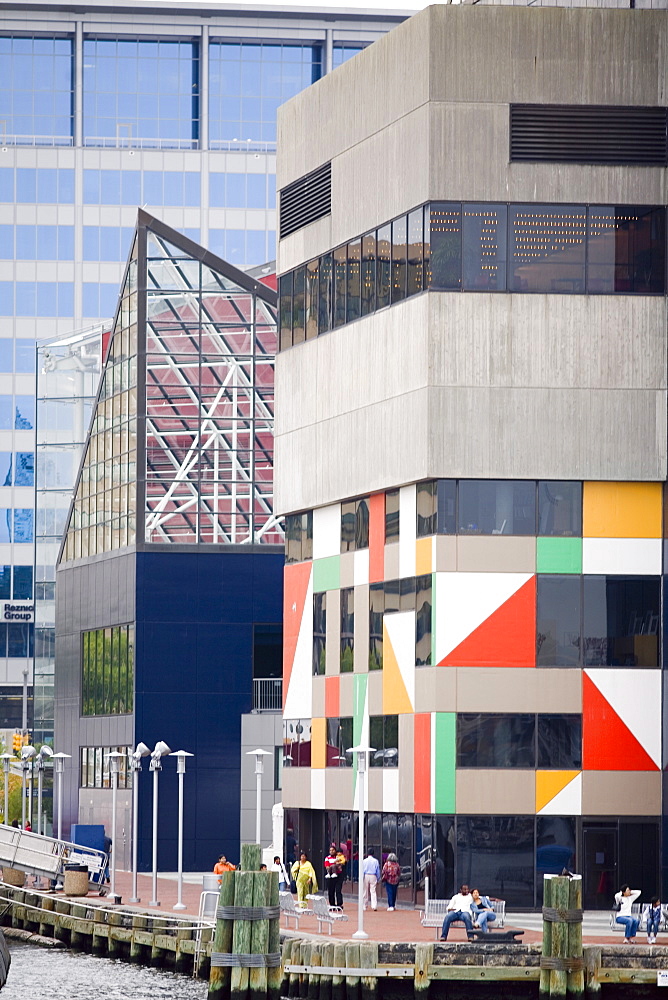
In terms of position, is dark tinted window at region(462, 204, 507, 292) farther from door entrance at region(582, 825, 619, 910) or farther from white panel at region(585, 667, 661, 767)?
door entrance at region(582, 825, 619, 910)

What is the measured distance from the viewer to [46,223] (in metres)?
141

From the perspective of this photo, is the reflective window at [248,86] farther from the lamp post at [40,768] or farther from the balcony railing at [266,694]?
the balcony railing at [266,694]

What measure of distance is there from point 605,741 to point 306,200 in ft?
62.5

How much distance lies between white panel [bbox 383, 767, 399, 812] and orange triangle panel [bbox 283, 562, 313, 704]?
7.81m

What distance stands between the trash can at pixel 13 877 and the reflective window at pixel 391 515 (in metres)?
17.3

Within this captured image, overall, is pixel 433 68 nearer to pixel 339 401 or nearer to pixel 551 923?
pixel 339 401

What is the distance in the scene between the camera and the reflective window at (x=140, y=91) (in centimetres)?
14238

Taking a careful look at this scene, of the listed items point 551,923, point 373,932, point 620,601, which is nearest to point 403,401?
point 620,601

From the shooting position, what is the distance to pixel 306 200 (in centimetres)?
6091

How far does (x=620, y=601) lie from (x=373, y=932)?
1198cm

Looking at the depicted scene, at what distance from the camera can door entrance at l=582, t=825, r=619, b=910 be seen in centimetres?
5184

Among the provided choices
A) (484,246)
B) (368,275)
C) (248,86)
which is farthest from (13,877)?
(248,86)

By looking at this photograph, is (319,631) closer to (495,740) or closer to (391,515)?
(391,515)

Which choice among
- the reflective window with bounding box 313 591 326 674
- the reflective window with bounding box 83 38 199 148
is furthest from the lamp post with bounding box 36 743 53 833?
the reflective window with bounding box 83 38 199 148
